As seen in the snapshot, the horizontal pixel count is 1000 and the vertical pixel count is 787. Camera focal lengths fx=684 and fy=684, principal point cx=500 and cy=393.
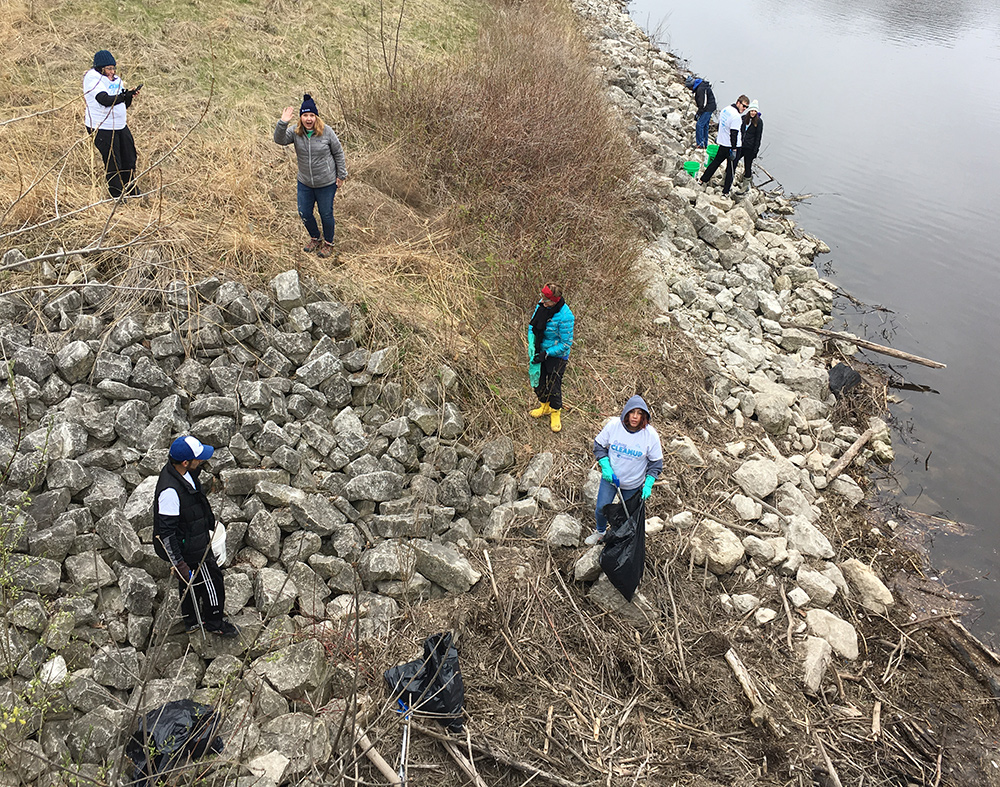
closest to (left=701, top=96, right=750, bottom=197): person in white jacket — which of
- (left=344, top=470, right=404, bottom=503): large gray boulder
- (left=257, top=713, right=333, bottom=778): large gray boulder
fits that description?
(left=344, top=470, right=404, bottom=503): large gray boulder

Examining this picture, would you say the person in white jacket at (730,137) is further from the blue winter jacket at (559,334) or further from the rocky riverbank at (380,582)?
the blue winter jacket at (559,334)

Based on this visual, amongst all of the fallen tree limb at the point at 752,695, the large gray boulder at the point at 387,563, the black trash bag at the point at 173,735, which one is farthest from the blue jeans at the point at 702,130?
the black trash bag at the point at 173,735

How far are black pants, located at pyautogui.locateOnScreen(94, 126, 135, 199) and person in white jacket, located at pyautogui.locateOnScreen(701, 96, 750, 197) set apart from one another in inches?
382

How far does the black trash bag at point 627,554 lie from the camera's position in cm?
521

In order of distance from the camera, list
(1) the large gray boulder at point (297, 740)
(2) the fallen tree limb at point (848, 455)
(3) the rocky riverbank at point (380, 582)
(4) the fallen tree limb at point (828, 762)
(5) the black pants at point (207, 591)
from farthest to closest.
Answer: (2) the fallen tree limb at point (848, 455), (4) the fallen tree limb at point (828, 762), (5) the black pants at point (207, 591), (3) the rocky riverbank at point (380, 582), (1) the large gray boulder at point (297, 740)

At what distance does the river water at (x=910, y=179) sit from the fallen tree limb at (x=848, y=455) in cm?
55

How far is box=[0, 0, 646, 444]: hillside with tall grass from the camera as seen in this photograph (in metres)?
6.52

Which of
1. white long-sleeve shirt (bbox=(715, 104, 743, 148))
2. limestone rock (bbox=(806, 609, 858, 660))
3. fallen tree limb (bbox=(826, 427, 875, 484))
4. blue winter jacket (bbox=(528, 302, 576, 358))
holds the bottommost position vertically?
fallen tree limb (bbox=(826, 427, 875, 484))

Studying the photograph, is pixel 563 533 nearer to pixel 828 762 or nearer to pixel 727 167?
pixel 828 762

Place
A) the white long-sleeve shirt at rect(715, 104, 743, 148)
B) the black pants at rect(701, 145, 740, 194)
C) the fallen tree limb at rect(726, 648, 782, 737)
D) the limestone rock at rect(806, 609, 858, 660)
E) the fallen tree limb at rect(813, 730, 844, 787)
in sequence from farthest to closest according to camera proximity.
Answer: the black pants at rect(701, 145, 740, 194) → the white long-sleeve shirt at rect(715, 104, 743, 148) → the limestone rock at rect(806, 609, 858, 660) → the fallen tree limb at rect(726, 648, 782, 737) → the fallen tree limb at rect(813, 730, 844, 787)

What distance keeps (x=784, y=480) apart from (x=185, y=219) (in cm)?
→ 650

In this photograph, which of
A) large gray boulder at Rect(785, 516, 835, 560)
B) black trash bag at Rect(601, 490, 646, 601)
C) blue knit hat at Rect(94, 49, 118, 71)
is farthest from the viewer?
blue knit hat at Rect(94, 49, 118, 71)

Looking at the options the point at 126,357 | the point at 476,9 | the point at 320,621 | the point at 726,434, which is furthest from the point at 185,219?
the point at 476,9

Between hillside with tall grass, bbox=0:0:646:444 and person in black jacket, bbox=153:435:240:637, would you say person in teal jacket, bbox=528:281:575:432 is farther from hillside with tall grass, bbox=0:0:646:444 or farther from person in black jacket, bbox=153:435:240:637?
person in black jacket, bbox=153:435:240:637
